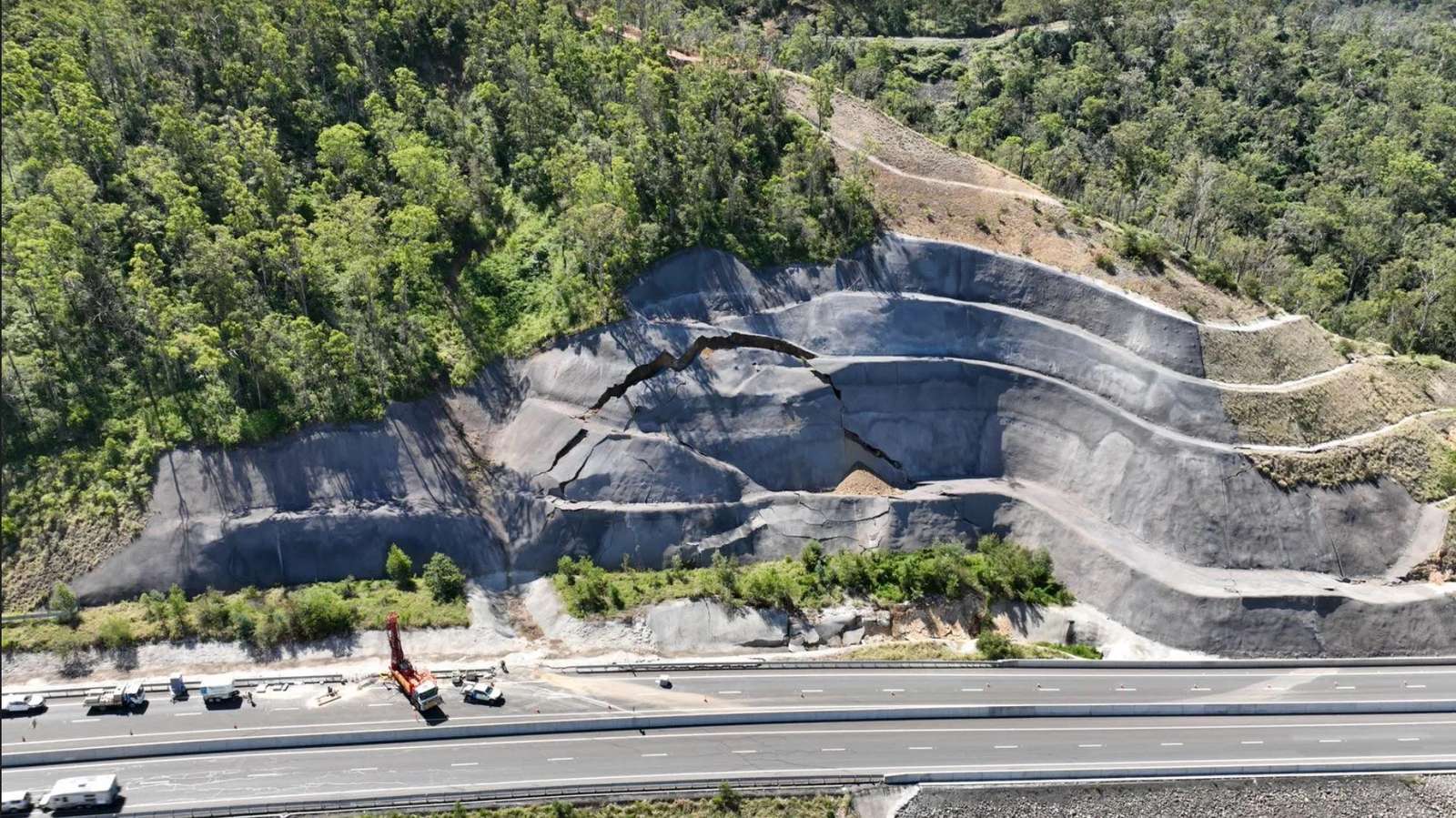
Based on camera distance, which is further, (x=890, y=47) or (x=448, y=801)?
(x=890, y=47)

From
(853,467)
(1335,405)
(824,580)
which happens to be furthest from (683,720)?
(1335,405)

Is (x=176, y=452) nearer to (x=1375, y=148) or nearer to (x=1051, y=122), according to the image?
(x=1051, y=122)

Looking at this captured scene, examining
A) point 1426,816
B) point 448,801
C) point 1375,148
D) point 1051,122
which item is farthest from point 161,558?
point 1375,148

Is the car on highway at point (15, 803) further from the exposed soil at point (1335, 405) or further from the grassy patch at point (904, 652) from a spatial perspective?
the exposed soil at point (1335, 405)

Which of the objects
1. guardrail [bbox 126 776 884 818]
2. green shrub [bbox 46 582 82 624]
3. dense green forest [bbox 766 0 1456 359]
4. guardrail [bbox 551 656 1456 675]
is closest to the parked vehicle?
guardrail [bbox 551 656 1456 675]

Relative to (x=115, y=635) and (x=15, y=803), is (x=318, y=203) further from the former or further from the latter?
(x=15, y=803)
